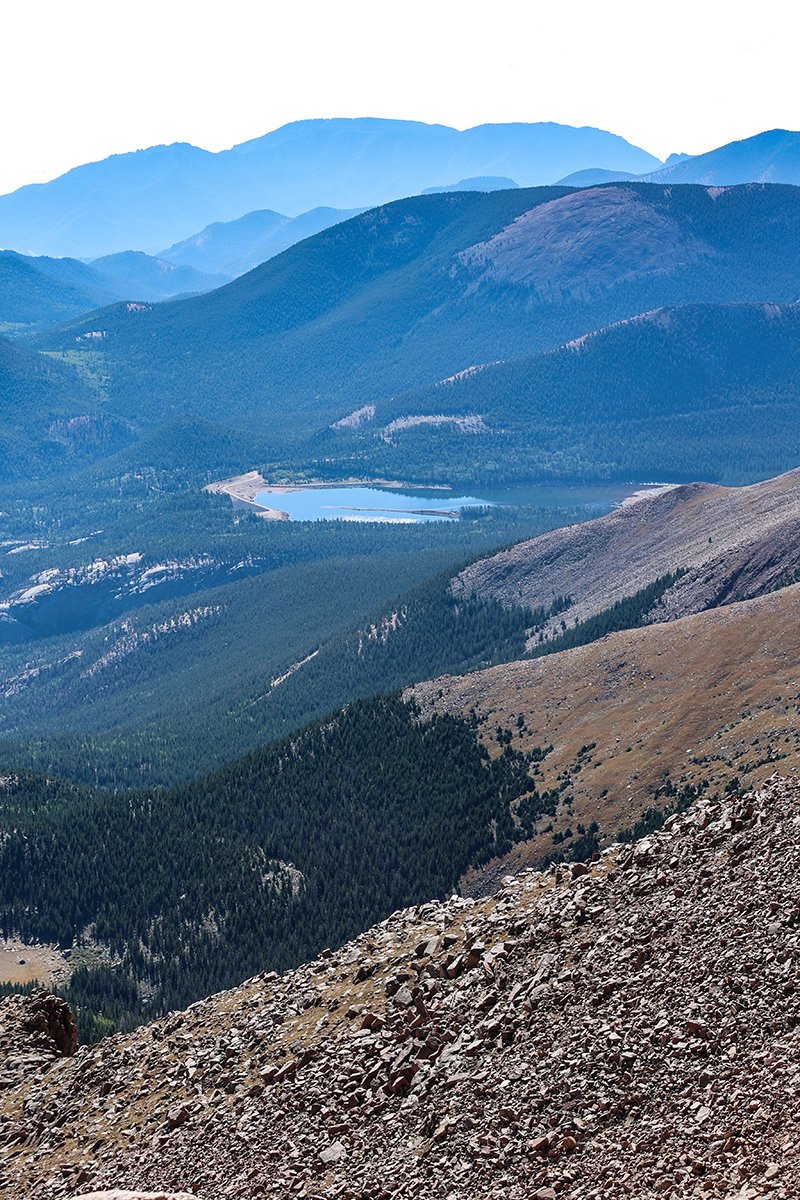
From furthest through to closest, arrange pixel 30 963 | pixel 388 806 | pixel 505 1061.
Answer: pixel 388 806, pixel 30 963, pixel 505 1061

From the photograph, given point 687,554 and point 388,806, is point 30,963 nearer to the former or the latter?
point 388,806

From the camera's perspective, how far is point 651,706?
336 feet

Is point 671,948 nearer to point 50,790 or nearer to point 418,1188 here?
point 418,1188

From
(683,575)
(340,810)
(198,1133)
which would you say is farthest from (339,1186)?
(683,575)

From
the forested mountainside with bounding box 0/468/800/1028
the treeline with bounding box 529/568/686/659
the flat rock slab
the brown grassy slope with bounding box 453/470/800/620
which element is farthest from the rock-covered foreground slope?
the treeline with bounding box 529/568/686/659

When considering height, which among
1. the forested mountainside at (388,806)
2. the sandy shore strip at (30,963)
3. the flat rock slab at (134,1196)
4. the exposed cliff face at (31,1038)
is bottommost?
the sandy shore strip at (30,963)

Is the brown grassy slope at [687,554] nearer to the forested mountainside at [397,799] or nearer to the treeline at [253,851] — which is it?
the forested mountainside at [397,799]

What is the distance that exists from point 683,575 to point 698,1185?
129486 mm

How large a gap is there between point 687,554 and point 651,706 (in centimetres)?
6926

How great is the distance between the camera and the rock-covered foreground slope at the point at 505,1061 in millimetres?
29281

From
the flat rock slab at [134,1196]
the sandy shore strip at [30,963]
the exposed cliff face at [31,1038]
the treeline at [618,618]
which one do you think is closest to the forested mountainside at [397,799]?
the sandy shore strip at [30,963]

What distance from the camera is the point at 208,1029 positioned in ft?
147

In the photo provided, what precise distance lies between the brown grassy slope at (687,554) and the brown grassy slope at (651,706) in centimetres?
2717

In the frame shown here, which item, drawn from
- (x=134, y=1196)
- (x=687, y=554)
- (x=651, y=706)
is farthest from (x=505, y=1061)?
(x=687, y=554)
